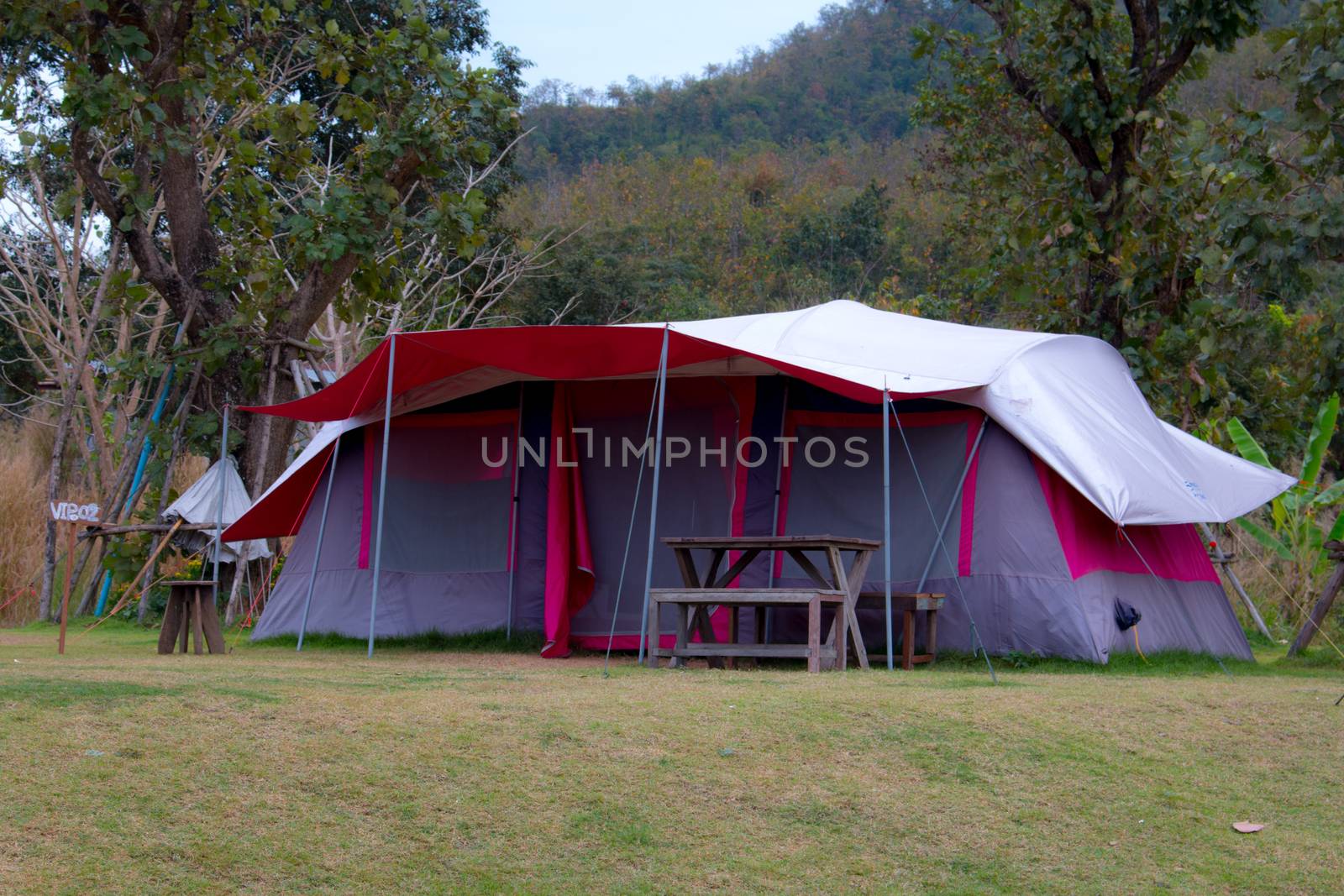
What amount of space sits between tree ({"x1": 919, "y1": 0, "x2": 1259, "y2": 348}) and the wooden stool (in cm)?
611

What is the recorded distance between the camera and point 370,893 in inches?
128

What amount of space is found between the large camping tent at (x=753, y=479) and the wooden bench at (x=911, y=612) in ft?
0.60

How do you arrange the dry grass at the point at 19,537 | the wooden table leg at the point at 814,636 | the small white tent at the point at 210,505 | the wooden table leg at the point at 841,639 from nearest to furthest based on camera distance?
the wooden table leg at the point at 814,636, the wooden table leg at the point at 841,639, the small white tent at the point at 210,505, the dry grass at the point at 19,537

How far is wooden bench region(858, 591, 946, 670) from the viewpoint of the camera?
22.6 feet

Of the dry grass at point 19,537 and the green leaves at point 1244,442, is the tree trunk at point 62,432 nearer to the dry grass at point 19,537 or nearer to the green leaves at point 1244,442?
the dry grass at point 19,537

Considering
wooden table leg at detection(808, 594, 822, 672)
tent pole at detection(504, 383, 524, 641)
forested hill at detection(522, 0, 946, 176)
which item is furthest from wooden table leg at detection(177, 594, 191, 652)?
forested hill at detection(522, 0, 946, 176)

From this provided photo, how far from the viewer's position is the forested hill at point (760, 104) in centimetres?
4469

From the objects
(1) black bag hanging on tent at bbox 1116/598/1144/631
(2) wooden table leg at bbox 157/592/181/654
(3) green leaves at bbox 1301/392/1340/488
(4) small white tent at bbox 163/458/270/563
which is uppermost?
(3) green leaves at bbox 1301/392/1340/488

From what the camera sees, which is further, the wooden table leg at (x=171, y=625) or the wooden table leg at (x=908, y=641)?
the wooden table leg at (x=171, y=625)

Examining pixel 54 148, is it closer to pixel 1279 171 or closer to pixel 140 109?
pixel 140 109

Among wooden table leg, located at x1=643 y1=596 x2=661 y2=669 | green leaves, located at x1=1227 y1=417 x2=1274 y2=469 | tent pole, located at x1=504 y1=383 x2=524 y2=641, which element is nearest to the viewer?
wooden table leg, located at x1=643 y1=596 x2=661 y2=669

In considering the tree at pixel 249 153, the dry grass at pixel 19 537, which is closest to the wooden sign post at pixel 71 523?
the tree at pixel 249 153

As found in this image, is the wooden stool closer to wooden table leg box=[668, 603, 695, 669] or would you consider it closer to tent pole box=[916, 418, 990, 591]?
wooden table leg box=[668, 603, 695, 669]

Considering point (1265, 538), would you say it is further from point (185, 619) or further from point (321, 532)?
point (185, 619)
